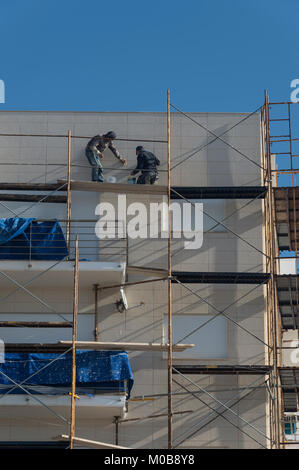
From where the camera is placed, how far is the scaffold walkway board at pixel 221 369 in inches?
1002

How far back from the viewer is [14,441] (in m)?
25.2

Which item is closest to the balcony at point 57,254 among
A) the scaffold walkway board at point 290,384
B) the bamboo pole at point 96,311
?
the bamboo pole at point 96,311

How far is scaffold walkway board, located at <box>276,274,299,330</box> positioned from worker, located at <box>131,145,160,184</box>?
4.06 meters

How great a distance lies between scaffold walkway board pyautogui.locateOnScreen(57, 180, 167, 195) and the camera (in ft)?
87.4

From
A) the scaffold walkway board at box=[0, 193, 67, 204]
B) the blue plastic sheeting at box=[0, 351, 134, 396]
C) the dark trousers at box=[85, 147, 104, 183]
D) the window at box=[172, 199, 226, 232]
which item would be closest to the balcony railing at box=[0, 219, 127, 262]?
the scaffold walkway board at box=[0, 193, 67, 204]

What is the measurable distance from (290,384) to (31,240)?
756 cm

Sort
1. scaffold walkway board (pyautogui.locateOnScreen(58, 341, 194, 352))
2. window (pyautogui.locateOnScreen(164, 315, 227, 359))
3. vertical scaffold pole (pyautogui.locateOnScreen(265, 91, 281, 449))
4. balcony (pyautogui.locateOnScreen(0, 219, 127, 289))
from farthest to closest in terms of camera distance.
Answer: window (pyautogui.locateOnScreen(164, 315, 227, 359))
vertical scaffold pole (pyautogui.locateOnScreen(265, 91, 281, 449))
balcony (pyautogui.locateOnScreen(0, 219, 127, 289))
scaffold walkway board (pyautogui.locateOnScreen(58, 341, 194, 352))

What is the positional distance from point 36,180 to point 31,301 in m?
3.24

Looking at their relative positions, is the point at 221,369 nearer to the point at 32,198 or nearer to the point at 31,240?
the point at 31,240

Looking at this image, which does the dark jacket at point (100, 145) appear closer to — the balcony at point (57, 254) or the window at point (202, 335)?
the balcony at point (57, 254)

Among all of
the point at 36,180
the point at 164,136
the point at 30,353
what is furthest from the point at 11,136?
the point at 30,353

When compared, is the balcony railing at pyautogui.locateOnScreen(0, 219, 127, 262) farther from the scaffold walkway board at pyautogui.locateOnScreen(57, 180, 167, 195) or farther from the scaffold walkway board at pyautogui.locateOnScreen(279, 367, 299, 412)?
the scaffold walkway board at pyautogui.locateOnScreen(279, 367, 299, 412)

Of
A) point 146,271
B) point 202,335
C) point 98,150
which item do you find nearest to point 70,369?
point 146,271

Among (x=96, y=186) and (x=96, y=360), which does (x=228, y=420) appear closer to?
(x=96, y=360)
